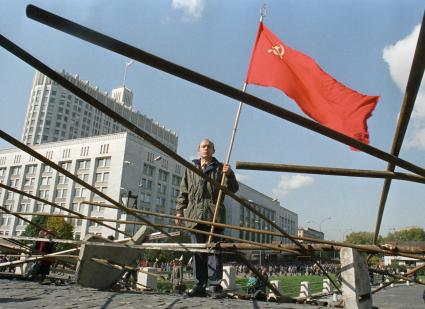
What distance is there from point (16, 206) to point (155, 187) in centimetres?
2369

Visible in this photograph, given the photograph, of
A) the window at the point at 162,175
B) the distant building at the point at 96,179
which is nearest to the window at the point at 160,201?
the distant building at the point at 96,179

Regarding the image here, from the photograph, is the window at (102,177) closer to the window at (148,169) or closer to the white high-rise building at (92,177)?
the white high-rise building at (92,177)

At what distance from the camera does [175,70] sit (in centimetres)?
140

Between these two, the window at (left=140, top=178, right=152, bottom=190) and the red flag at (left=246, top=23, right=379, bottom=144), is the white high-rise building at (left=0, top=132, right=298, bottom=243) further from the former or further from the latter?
the red flag at (left=246, top=23, right=379, bottom=144)

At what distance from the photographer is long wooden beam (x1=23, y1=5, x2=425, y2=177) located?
1.31 m

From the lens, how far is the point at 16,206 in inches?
2601

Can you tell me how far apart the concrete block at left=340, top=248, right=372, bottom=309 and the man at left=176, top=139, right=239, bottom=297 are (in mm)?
1790

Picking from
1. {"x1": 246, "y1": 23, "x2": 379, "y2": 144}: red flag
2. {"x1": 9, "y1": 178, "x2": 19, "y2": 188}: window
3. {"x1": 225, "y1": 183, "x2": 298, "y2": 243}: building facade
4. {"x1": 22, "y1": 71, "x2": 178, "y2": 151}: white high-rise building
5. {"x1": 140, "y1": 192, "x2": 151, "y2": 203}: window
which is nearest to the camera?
{"x1": 246, "y1": 23, "x2": 379, "y2": 144}: red flag

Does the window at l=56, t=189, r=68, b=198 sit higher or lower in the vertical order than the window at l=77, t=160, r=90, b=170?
lower

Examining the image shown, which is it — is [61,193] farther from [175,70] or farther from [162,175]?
[175,70]

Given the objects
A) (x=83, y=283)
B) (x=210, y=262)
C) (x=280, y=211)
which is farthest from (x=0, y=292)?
(x=280, y=211)

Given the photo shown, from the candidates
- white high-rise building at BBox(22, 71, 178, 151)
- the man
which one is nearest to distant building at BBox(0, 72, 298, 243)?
white high-rise building at BBox(22, 71, 178, 151)

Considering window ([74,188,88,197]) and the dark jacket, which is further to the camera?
window ([74,188,88,197])

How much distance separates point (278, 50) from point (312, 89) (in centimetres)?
114
